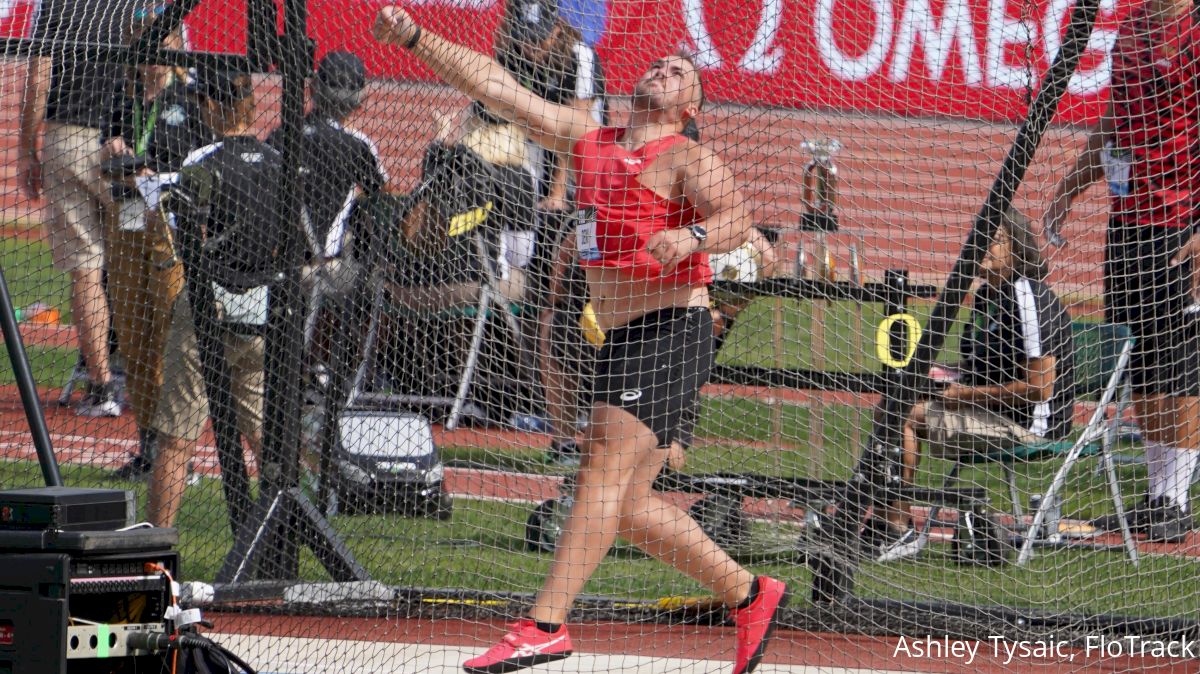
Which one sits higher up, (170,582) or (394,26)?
(394,26)

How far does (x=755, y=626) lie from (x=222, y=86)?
120 inches

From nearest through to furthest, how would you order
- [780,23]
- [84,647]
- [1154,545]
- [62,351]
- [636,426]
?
[84,647] < [636,426] < [780,23] < [1154,545] < [62,351]

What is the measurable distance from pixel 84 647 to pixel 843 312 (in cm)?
305

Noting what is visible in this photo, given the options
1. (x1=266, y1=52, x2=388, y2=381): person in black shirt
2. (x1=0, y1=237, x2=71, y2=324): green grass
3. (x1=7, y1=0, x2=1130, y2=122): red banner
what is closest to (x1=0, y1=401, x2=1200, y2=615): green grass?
(x1=0, y1=237, x2=71, y2=324): green grass

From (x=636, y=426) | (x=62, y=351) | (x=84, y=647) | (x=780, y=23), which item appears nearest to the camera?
(x=84, y=647)

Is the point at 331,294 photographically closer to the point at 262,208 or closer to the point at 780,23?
the point at 262,208

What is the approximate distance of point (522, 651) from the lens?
4.05 metres

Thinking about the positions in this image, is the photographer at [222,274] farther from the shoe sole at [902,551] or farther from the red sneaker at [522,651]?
the shoe sole at [902,551]

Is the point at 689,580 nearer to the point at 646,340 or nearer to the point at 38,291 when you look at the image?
the point at 646,340

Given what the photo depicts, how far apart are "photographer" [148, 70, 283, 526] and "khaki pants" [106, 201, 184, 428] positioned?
11cm

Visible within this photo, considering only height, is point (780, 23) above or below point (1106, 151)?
above

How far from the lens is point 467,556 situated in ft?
17.5

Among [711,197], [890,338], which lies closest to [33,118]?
[711,197]

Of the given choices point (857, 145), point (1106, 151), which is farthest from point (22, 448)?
point (1106, 151)
